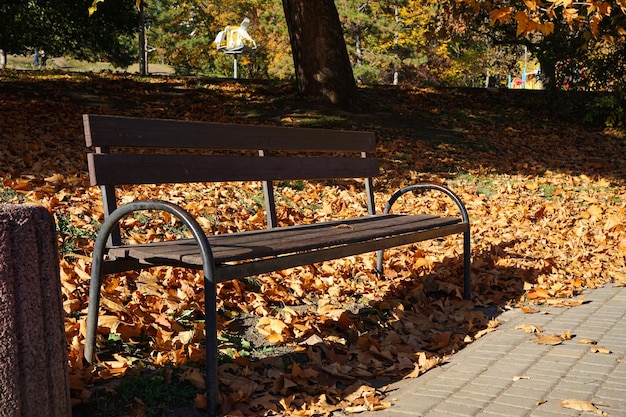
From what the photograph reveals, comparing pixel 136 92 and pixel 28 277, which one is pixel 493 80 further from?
pixel 28 277

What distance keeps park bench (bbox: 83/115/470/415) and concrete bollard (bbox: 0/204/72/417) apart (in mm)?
713

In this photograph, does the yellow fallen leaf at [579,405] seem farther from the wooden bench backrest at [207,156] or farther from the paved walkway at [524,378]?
the wooden bench backrest at [207,156]

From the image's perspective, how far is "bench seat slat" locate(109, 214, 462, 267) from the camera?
3.20 m

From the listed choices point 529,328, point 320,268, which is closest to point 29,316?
point 529,328

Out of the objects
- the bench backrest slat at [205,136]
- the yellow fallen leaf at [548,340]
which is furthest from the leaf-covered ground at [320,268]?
the bench backrest slat at [205,136]

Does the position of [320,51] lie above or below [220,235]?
above

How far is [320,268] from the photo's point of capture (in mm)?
5512

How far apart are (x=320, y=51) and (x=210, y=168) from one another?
26.3ft

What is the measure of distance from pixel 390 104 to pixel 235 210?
26.3 ft

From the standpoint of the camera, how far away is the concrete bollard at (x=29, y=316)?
229 centimetres

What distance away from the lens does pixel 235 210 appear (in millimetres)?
6312

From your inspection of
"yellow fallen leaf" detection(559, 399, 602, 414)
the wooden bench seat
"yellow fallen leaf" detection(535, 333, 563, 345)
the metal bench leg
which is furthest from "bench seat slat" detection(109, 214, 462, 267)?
"yellow fallen leaf" detection(559, 399, 602, 414)

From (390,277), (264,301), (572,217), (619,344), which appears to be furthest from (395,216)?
(572,217)

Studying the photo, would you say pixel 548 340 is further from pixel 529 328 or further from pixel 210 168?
pixel 210 168
